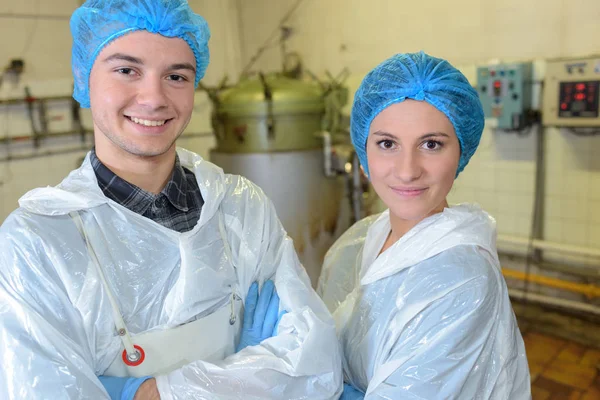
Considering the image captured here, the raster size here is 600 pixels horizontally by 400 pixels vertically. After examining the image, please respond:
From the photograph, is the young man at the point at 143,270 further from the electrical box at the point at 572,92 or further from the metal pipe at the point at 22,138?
the metal pipe at the point at 22,138

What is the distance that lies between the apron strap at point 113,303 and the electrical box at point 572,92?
2.31m

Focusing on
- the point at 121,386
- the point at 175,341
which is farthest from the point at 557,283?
the point at 121,386

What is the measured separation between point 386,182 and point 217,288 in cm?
42

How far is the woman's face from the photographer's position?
39.8 inches

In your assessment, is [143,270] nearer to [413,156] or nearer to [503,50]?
[413,156]

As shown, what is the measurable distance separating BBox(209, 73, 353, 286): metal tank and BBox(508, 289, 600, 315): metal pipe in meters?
1.12

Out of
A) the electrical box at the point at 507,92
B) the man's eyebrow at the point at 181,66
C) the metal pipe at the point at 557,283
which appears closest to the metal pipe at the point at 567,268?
the metal pipe at the point at 557,283

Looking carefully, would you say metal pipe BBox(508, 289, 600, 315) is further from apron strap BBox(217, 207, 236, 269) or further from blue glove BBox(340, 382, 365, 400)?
apron strap BBox(217, 207, 236, 269)

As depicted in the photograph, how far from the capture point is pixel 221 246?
3.36 ft

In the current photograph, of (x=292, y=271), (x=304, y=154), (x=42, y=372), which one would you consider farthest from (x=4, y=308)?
(x=304, y=154)

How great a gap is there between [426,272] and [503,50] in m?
2.15

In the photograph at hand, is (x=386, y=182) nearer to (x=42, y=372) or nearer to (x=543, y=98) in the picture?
(x=42, y=372)

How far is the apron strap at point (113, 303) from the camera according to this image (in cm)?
85

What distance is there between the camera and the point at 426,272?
96cm
